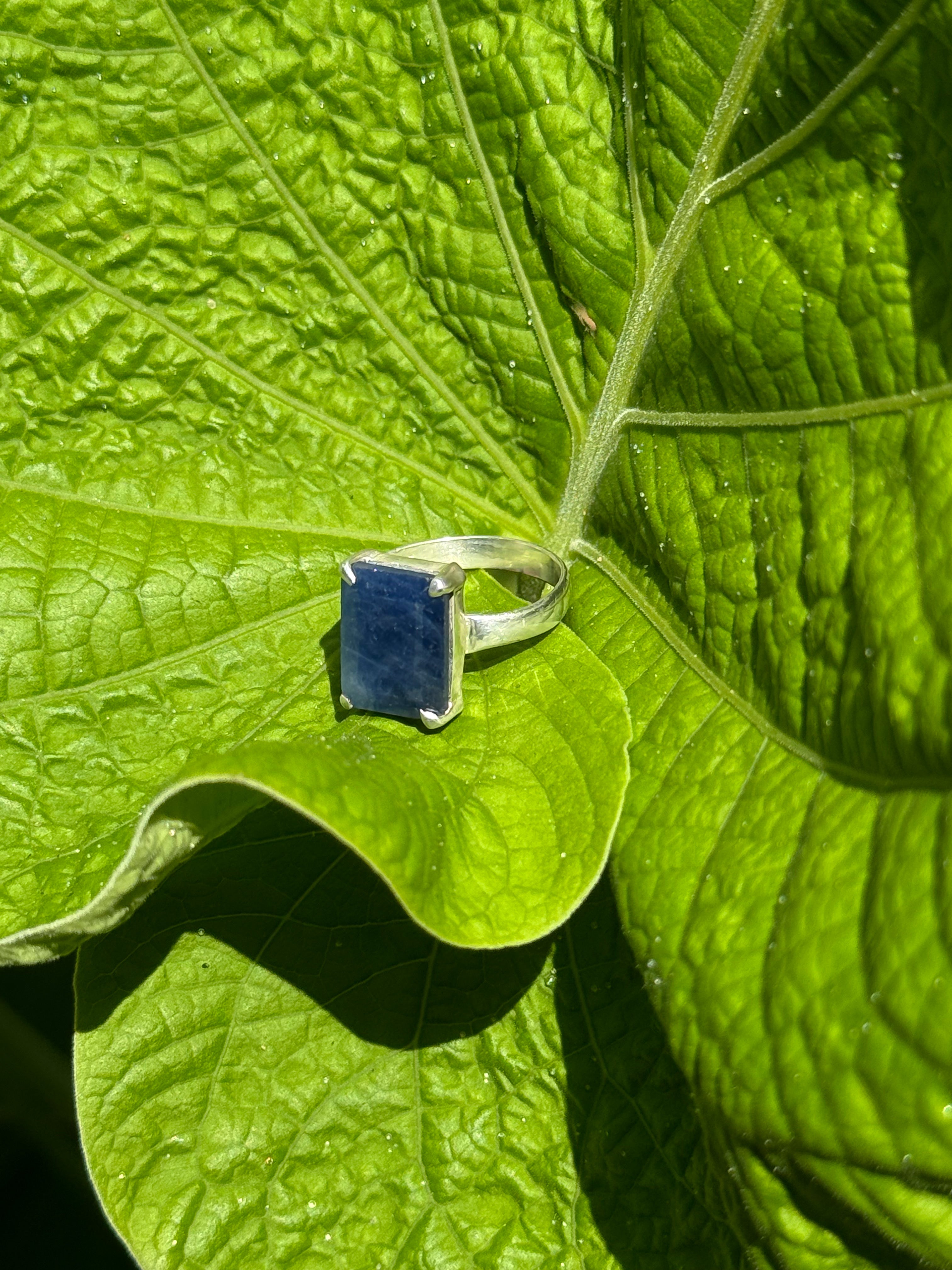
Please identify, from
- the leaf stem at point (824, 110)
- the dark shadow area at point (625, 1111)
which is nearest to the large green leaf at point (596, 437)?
the leaf stem at point (824, 110)

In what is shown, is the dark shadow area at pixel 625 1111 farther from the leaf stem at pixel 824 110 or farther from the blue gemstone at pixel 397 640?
the leaf stem at pixel 824 110

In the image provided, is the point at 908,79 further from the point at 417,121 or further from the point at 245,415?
the point at 245,415

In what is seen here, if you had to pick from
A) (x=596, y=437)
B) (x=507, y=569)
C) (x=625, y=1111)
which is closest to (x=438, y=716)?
(x=507, y=569)

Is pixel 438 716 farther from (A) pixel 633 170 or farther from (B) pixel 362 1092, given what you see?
(A) pixel 633 170

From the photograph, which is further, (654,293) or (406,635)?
(654,293)

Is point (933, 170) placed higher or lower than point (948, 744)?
higher

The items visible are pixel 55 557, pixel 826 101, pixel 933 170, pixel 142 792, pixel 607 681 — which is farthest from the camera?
pixel 55 557

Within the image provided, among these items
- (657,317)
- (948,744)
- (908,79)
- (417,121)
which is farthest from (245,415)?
(948,744)
